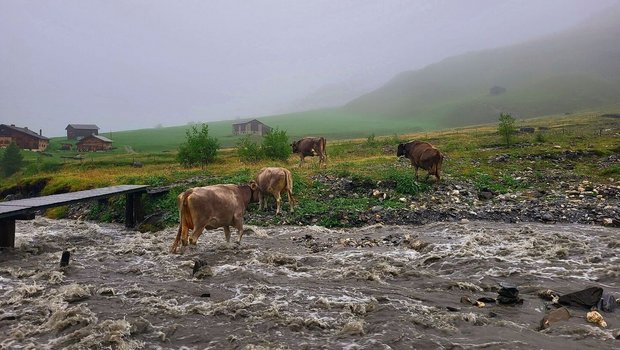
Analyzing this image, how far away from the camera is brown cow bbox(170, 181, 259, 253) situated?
1395cm

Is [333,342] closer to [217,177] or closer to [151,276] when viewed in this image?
[151,276]

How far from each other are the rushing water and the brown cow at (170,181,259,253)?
78 centimetres

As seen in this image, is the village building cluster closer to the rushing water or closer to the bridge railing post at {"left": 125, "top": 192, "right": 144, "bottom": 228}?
the bridge railing post at {"left": 125, "top": 192, "right": 144, "bottom": 228}

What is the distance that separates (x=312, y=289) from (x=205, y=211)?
529 centimetres

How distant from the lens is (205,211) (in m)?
14.1

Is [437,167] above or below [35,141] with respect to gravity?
below

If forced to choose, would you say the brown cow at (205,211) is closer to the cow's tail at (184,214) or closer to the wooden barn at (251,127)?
the cow's tail at (184,214)

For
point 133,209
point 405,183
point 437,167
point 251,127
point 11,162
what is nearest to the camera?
point 133,209

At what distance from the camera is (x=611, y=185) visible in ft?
75.2

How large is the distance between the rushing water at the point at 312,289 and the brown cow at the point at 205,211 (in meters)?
0.78

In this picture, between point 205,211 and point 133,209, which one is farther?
point 133,209

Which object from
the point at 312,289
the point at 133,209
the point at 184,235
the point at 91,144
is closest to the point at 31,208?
the point at 184,235

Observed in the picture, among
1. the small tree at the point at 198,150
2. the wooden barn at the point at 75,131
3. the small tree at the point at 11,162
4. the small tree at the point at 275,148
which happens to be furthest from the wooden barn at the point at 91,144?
the small tree at the point at 275,148

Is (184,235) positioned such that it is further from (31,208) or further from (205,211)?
(31,208)
